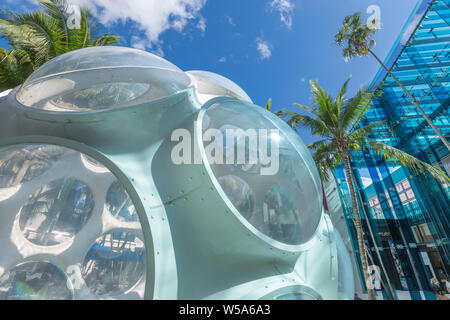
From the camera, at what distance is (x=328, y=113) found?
939cm

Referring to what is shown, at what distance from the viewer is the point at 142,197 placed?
5.52 ft

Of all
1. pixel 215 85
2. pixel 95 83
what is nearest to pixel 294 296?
pixel 95 83

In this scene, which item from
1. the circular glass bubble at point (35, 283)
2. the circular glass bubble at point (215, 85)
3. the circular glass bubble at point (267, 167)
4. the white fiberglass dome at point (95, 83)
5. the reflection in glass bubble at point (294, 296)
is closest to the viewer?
the reflection in glass bubble at point (294, 296)

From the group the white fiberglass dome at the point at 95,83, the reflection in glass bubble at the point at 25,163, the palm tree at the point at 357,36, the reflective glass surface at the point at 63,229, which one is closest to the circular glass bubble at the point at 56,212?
the reflective glass surface at the point at 63,229

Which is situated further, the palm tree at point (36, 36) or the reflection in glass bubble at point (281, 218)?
the palm tree at point (36, 36)

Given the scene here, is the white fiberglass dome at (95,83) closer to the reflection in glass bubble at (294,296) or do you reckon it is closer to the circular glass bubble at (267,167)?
the circular glass bubble at (267,167)

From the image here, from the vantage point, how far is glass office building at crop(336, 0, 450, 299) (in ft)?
38.3

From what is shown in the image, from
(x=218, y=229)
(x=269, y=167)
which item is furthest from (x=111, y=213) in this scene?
(x=269, y=167)

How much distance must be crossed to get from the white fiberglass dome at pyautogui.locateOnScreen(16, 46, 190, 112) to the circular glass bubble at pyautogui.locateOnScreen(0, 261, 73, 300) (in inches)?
51.7

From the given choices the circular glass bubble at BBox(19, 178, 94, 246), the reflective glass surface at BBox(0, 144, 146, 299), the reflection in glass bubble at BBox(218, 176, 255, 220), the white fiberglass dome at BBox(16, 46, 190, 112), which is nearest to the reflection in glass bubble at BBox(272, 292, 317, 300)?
the reflection in glass bubble at BBox(218, 176, 255, 220)

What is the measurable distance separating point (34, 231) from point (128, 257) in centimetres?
85

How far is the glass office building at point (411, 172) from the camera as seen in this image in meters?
11.7

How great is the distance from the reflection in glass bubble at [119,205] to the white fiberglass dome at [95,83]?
78 cm

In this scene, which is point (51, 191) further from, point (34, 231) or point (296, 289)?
point (296, 289)
